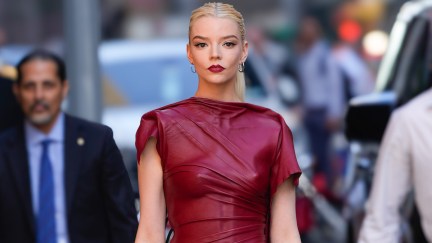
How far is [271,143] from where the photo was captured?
A: 16.4ft

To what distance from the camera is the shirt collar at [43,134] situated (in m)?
7.32

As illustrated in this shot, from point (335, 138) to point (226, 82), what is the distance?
13814mm

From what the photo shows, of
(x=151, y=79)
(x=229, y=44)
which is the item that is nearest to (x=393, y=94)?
(x=229, y=44)

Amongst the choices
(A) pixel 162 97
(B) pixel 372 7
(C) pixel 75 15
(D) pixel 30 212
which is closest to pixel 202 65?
(D) pixel 30 212

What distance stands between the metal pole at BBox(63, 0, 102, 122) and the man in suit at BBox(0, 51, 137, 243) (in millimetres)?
2149

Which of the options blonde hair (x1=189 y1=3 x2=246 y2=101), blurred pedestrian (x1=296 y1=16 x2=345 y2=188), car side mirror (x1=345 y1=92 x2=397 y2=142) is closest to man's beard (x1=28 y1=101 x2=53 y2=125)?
car side mirror (x1=345 y1=92 x2=397 y2=142)

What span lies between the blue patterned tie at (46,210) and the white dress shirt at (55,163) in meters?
0.02

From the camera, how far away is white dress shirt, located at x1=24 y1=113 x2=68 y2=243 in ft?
23.1

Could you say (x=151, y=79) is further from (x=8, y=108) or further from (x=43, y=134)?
(x=43, y=134)

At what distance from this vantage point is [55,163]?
7.20m

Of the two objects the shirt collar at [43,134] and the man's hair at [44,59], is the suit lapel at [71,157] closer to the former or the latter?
the shirt collar at [43,134]

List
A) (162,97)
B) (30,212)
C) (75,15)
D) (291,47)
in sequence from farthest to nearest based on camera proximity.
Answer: (291,47), (162,97), (75,15), (30,212)

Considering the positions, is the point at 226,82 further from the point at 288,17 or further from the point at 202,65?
the point at 288,17

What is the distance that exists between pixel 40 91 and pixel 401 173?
5.77 feet
